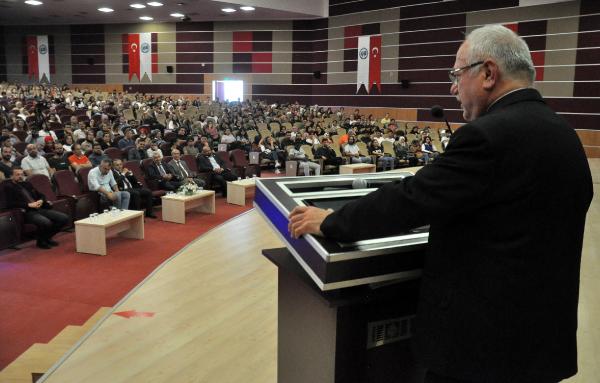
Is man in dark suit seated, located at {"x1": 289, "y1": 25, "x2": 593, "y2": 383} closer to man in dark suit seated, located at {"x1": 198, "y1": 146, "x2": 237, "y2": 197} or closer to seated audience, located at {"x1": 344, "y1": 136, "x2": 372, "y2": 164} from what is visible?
man in dark suit seated, located at {"x1": 198, "y1": 146, "x2": 237, "y2": 197}

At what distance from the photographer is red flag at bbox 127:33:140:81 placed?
23.8 metres

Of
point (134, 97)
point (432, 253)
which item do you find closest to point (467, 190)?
point (432, 253)

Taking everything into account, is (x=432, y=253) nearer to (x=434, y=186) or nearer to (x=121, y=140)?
(x=434, y=186)

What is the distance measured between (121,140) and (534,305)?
393 inches

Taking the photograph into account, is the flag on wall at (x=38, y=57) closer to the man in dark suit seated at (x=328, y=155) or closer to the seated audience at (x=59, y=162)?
the man in dark suit seated at (x=328, y=155)

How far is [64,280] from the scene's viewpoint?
5051 mm

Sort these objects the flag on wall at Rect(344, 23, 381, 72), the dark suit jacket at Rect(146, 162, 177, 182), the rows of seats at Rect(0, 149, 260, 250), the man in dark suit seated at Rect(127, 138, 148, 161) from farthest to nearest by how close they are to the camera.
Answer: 1. the flag on wall at Rect(344, 23, 381, 72)
2. the man in dark suit seated at Rect(127, 138, 148, 161)
3. the dark suit jacket at Rect(146, 162, 177, 182)
4. the rows of seats at Rect(0, 149, 260, 250)

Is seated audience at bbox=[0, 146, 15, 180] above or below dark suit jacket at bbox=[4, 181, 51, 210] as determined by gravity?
above

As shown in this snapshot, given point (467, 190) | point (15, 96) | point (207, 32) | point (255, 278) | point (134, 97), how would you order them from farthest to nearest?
1. point (207, 32)
2. point (134, 97)
3. point (15, 96)
4. point (255, 278)
5. point (467, 190)

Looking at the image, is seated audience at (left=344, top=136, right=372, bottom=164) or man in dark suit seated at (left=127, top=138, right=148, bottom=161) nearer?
man in dark suit seated at (left=127, top=138, right=148, bottom=161)

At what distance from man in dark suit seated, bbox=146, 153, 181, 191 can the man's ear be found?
7628 millimetres

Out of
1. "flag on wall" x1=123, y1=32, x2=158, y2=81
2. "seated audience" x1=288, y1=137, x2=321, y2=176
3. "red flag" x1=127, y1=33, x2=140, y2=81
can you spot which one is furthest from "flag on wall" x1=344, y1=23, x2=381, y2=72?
"red flag" x1=127, y1=33, x2=140, y2=81

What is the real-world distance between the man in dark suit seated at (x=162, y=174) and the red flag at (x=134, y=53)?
Answer: 1704 centimetres

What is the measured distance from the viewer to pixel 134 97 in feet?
67.2
